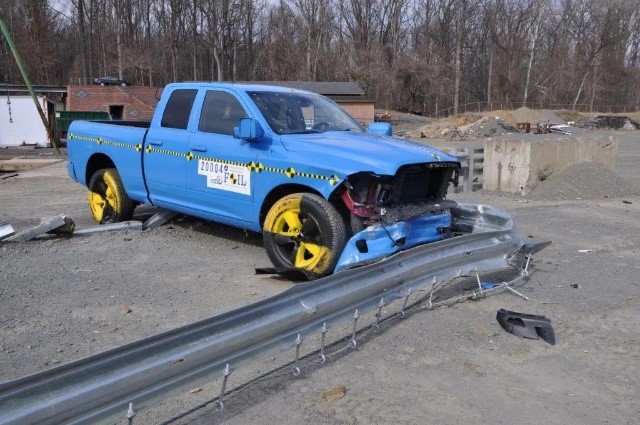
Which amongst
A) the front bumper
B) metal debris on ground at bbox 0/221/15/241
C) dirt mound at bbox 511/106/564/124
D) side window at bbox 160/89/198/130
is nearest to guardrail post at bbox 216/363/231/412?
the front bumper

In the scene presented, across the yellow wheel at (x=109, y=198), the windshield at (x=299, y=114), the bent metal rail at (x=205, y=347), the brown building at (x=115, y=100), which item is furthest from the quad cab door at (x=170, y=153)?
the brown building at (x=115, y=100)

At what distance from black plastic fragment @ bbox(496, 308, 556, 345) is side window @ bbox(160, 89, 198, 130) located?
4.39 meters

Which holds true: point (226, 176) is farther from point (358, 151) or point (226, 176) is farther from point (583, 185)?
point (583, 185)

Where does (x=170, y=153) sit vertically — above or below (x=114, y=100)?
below

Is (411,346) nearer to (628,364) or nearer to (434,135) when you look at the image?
(628,364)

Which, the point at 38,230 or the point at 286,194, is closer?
the point at 286,194

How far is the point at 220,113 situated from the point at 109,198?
8.43 feet

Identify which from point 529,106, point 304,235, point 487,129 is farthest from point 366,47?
point 304,235

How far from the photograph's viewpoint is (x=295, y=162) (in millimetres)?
6695

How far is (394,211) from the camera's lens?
641cm

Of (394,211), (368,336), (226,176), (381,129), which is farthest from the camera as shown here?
(381,129)

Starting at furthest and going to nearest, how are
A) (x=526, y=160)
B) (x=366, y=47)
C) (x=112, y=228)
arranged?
(x=366, y=47) < (x=526, y=160) < (x=112, y=228)

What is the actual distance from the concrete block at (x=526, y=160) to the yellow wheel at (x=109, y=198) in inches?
308

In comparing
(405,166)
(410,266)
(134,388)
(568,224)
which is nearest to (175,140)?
(405,166)
